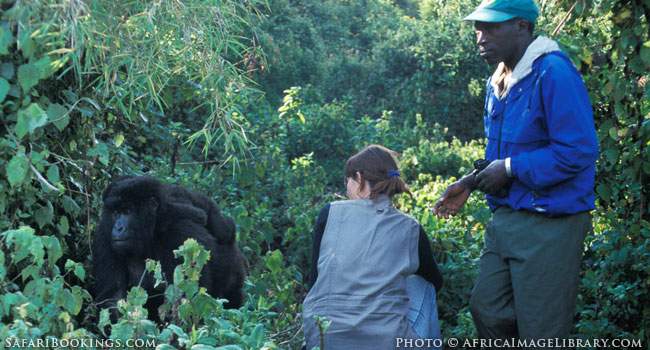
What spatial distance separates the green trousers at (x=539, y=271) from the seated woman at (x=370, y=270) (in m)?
0.38

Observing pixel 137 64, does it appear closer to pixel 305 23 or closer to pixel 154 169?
pixel 154 169

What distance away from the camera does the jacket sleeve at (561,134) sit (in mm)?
3883

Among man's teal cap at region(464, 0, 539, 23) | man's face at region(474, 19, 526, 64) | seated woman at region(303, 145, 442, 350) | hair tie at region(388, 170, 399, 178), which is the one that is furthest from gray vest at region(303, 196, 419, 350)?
man's teal cap at region(464, 0, 539, 23)

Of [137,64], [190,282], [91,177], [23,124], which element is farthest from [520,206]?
[91,177]

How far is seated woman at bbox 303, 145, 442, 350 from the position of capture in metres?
4.24

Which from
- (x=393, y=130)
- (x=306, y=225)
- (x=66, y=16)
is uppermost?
(x=66, y=16)

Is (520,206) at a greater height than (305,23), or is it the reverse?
(520,206)

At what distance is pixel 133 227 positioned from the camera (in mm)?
5219

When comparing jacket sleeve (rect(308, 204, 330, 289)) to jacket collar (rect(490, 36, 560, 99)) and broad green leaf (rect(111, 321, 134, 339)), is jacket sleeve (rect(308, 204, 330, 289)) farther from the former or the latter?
broad green leaf (rect(111, 321, 134, 339))

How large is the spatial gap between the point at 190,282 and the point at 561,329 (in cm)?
148

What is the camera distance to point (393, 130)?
12445 mm

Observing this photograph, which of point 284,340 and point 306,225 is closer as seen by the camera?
point 284,340

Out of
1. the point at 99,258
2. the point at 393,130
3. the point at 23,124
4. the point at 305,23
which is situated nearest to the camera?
the point at 23,124

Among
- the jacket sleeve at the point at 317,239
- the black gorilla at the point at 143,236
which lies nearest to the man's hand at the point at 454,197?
the jacket sleeve at the point at 317,239
